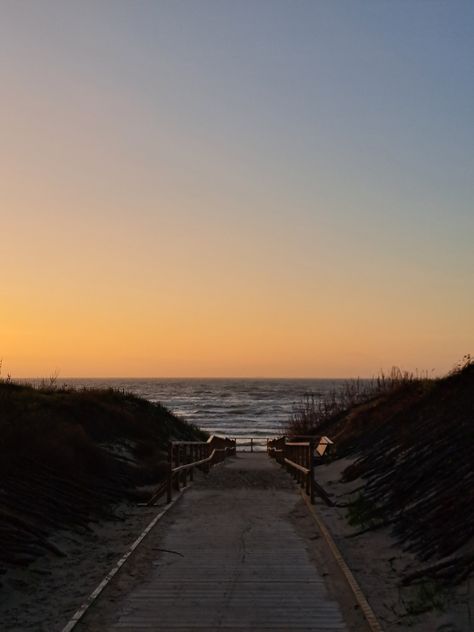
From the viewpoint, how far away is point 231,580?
855cm

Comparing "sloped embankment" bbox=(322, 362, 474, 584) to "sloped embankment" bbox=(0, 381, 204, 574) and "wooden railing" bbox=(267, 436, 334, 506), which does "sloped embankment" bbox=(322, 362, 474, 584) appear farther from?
"sloped embankment" bbox=(0, 381, 204, 574)

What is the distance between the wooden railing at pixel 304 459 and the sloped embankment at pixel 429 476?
3.40ft

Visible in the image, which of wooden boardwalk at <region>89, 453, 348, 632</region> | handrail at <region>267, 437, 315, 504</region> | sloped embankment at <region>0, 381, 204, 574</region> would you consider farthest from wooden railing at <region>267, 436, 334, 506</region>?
sloped embankment at <region>0, 381, 204, 574</region>

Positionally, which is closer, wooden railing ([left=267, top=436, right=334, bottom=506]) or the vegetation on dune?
the vegetation on dune

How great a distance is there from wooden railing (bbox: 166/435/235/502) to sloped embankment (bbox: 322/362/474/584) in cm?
409

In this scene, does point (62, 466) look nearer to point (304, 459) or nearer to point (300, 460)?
point (304, 459)

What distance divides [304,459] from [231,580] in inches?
500

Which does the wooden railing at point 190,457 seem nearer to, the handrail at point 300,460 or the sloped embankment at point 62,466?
the sloped embankment at point 62,466

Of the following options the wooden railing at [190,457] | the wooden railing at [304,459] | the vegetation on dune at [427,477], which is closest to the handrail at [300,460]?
the wooden railing at [304,459]

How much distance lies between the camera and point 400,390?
25156mm

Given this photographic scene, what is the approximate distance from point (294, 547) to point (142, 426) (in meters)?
15.7

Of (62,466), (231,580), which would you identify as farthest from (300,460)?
(231,580)

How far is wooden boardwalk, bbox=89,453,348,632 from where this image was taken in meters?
7.06

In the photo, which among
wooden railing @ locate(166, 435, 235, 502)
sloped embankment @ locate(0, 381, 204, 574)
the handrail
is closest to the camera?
sloped embankment @ locate(0, 381, 204, 574)
